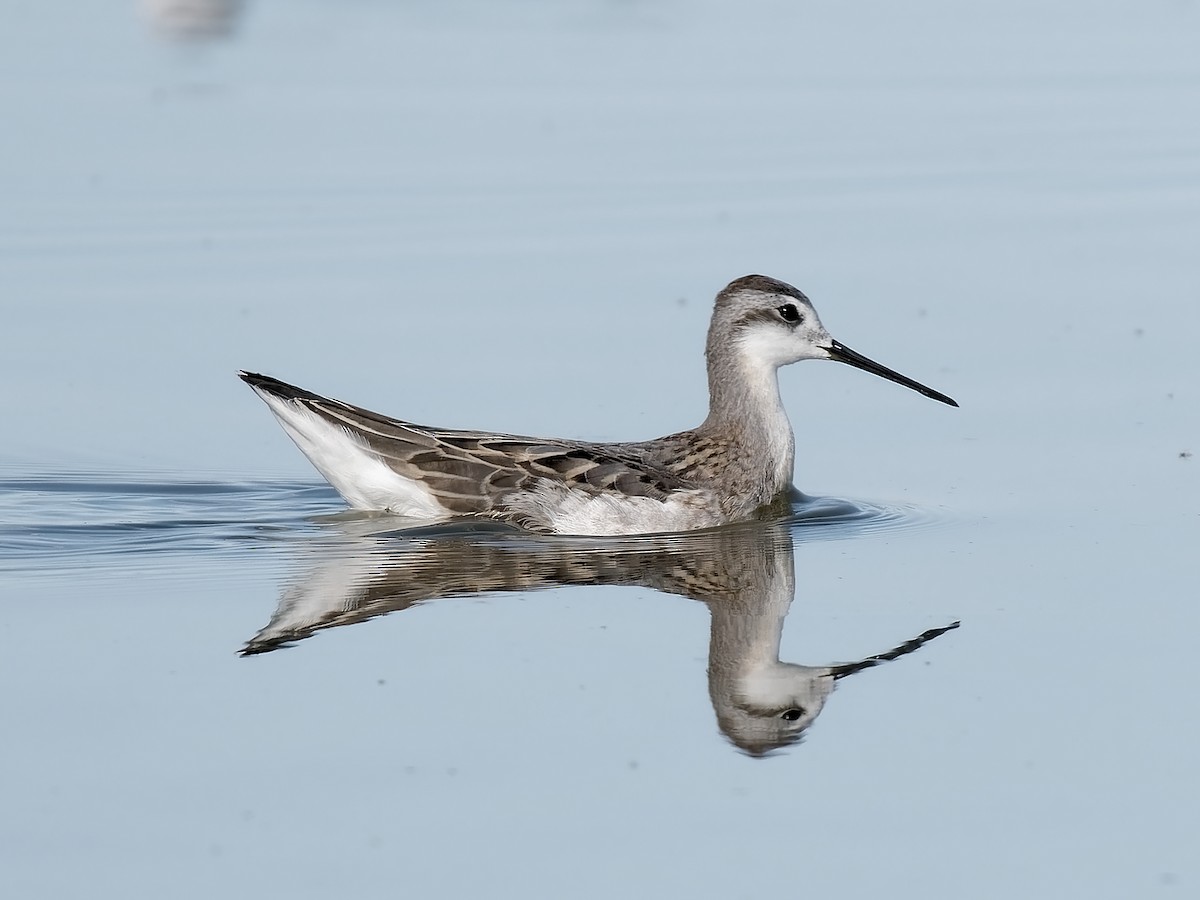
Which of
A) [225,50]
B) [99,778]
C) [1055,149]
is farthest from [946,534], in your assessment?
[225,50]

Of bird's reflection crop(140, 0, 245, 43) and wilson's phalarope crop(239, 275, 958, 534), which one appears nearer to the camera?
wilson's phalarope crop(239, 275, 958, 534)

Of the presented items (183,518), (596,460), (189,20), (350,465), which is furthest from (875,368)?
(189,20)

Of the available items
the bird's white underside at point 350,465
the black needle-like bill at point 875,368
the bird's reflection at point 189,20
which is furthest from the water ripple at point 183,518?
the bird's reflection at point 189,20

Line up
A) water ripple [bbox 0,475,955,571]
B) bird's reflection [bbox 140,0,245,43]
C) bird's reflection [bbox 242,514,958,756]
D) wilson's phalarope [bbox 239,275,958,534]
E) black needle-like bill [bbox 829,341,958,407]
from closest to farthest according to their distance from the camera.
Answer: bird's reflection [bbox 242,514,958,756], water ripple [bbox 0,475,955,571], wilson's phalarope [bbox 239,275,958,534], black needle-like bill [bbox 829,341,958,407], bird's reflection [bbox 140,0,245,43]

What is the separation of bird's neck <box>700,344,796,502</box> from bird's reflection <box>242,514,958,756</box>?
426mm

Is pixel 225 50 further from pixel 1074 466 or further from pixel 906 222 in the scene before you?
pixel 1074 466

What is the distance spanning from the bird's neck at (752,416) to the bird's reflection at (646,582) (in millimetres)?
426

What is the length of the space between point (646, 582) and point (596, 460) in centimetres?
128

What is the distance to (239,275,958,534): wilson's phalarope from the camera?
1229 cm

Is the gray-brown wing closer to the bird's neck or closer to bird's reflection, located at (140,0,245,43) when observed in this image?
the bird's neck

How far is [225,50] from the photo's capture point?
24.3m

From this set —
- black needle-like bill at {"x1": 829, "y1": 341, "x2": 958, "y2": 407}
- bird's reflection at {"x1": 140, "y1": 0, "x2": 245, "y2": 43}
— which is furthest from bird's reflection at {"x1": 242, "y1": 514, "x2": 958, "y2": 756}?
bird's reflection at {"x1": 140, "y1": 0, "x2": 245, "y2": 43}

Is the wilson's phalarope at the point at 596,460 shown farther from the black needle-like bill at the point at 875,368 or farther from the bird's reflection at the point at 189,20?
the bird's reflection at the point at 189,20

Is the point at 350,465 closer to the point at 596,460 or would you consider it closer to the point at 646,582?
the point at 596,460
